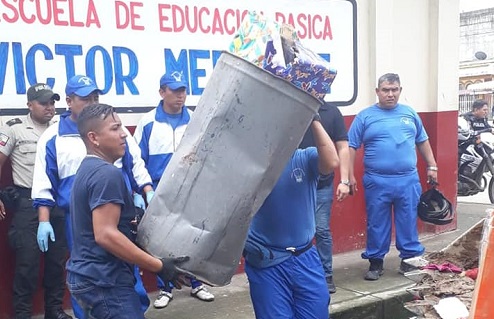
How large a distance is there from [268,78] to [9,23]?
246cm

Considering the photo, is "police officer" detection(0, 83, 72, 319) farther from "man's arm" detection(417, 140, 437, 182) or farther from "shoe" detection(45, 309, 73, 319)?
"man's arm" detection(417, 140, 437, 182)

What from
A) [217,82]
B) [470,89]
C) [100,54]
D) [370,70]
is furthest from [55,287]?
[470,89]

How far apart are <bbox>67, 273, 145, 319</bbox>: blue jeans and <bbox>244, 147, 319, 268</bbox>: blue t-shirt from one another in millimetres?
687

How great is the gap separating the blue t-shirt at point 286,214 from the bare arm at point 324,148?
8cm

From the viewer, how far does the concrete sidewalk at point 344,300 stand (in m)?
4.17

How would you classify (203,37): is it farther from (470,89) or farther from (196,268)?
(470,89)

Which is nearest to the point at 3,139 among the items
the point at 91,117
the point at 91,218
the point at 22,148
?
the point at 22,148

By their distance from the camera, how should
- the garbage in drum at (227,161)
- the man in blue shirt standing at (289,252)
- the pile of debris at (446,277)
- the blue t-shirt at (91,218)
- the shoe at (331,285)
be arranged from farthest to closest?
the shoe at (331,285) < the man in blue shirt standing at (289,252) < the pile of debris at (446,277) < the blue t-shirt at (91,218) < the garbage in drum at (227,161)

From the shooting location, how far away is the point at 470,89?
2509 centimetres

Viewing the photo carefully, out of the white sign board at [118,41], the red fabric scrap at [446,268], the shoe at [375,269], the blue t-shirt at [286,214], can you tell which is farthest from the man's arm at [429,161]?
the blue t-shirt at [286,214]

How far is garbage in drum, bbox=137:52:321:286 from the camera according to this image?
2227mm

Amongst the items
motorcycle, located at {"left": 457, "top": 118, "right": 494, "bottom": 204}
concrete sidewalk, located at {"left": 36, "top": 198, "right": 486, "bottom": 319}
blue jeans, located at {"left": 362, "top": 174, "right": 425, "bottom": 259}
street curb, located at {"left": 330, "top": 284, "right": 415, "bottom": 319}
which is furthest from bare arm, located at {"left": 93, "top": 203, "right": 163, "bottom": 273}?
motorcycle, located at {"left": 457, "top": 118, "right": 494, "bottom": 204}

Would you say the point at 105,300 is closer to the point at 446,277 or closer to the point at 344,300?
the point at 446,277

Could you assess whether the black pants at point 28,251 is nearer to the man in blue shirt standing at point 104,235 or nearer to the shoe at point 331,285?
the man in blue shirt standing at point 104,235
